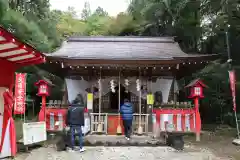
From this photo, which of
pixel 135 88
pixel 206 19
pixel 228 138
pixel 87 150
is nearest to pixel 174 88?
pixel 135 88

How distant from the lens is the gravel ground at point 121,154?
796 centimetres

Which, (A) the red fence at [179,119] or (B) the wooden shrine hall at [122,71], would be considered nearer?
(A) the red fence at [179,119]

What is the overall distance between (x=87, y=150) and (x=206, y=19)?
1547 cm

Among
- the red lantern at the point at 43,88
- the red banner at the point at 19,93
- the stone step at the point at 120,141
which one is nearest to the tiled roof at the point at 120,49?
the red lantern at the point at 43,88

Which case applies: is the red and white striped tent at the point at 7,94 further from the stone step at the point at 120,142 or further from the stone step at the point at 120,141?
the stone step at the point at 120,141

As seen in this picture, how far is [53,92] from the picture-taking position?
2016 cm

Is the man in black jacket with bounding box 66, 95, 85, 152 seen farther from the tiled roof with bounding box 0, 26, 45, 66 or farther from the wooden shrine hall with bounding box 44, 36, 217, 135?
the wooden shrine hall with bounding box 44, 36, 217, 135

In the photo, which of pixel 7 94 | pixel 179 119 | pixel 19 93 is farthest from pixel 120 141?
pixel 7 94

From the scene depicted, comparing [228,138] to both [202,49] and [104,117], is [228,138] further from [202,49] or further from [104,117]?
[202,49]

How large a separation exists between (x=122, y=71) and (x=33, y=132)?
518 cm

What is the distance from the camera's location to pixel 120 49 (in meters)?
13.9

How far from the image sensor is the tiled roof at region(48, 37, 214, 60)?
39.6 ft

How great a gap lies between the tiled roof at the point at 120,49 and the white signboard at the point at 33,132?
3370mm

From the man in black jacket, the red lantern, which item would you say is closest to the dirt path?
the man in black jacket
